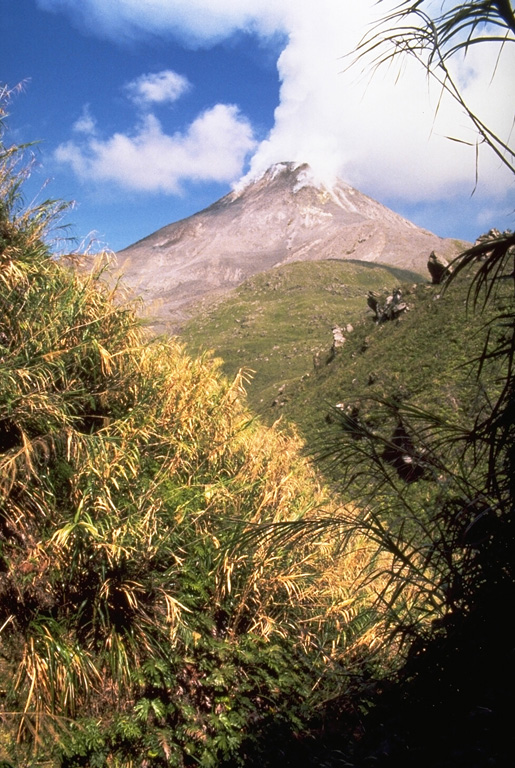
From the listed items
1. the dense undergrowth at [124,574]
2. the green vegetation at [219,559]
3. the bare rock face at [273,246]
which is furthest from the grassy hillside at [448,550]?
the bare rock face at [273,246]

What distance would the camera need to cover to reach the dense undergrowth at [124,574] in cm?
366

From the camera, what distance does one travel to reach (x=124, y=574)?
14.4ft

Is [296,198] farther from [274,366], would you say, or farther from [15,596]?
[15,596]

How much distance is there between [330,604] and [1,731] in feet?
9.62

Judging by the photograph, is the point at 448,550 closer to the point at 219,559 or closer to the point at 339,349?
the point at 219,559

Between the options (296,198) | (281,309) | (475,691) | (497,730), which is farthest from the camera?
(296,198)

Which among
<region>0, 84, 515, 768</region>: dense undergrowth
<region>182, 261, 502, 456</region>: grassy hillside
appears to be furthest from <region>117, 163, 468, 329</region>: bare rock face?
<region>0, 84, 515, 768</region>: dense undergrowth

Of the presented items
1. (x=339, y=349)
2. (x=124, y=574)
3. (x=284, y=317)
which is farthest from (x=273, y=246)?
(x=124, y=574)

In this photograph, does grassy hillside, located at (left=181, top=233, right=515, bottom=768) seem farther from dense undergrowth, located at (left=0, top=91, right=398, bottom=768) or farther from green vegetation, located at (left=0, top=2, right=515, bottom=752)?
dense undergrowth, located at (left=0, top=91, right=398, bottom=768)

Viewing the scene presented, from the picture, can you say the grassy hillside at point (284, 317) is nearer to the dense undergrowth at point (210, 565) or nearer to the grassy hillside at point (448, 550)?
the dense undergrowth at point (210, 565)

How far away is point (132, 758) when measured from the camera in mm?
3492

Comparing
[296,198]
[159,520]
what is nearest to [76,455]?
[159,520]

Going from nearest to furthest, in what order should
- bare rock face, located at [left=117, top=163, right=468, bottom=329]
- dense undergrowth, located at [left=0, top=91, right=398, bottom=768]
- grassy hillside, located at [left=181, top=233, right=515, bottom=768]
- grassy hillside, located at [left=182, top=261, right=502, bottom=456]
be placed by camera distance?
1. grassy hillside, located at [left=181, top=233, right=515, bottom=768]
2. dense undergrowth, located at [left=0, top=91, right=398, bottom=768]
3. grassy hillside, located at [left=182, top=261, right=502, bottom=456]
4. bare rock face, located at [left=117, top=163, right=468, bottom=329]

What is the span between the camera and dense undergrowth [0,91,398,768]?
12.0 ft
